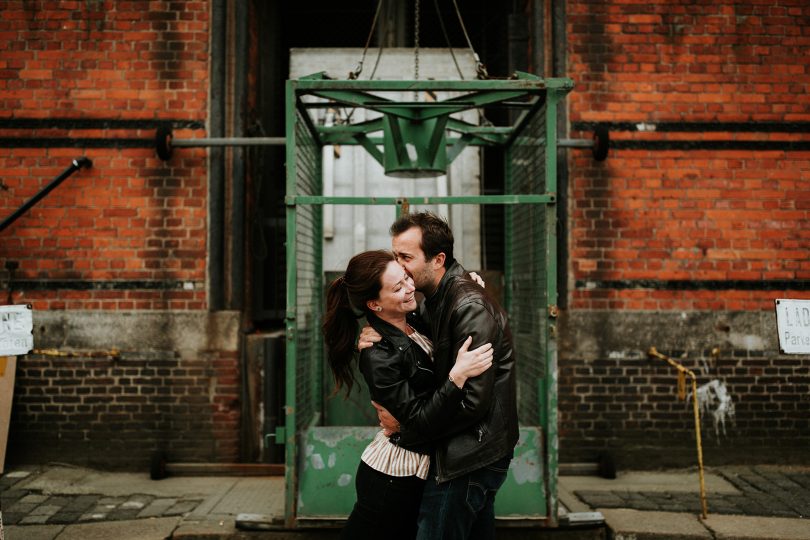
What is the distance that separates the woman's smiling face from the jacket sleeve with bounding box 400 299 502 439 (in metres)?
0.22

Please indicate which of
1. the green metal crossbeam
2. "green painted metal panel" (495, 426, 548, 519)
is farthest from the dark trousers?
the green metal crossbeam

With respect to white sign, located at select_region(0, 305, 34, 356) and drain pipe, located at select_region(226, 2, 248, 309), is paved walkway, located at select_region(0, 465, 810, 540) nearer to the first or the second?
white sign, located at select_region(0, 305, 34, 356)

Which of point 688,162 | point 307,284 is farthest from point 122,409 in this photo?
point 688,162

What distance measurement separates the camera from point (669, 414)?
5840 millimetres

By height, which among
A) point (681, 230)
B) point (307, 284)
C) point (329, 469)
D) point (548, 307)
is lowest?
point (329, 469)

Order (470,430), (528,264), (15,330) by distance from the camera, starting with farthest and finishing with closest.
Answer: (528,264)
(15,330)
(470,430)

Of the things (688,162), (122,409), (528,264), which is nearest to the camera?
(528,264)

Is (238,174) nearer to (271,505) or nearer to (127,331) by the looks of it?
(127,331)

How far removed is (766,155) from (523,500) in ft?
12.6

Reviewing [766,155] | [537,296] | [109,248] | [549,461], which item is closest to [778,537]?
[549,461]

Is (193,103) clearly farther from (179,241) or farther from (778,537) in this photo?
(778,537)

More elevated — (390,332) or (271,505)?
(390,332)

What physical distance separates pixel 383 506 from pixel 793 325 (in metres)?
2.78

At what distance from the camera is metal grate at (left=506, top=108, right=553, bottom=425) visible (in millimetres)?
4574
